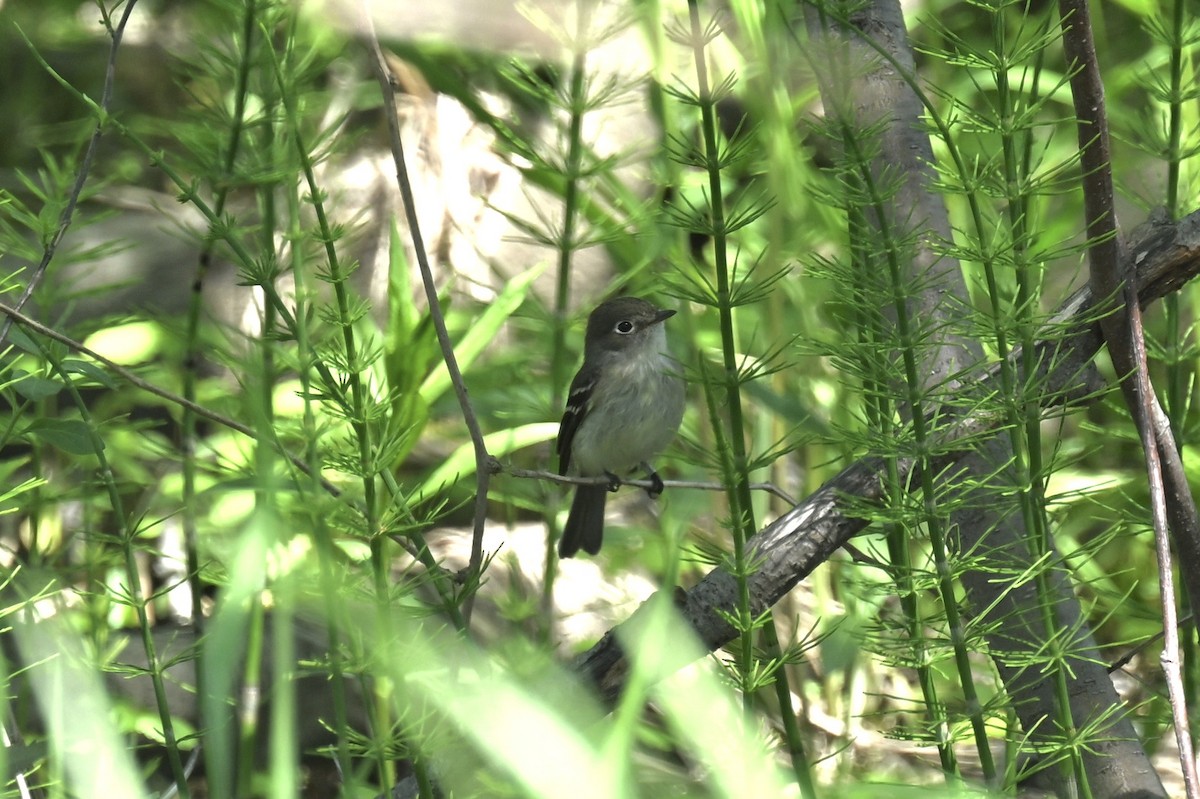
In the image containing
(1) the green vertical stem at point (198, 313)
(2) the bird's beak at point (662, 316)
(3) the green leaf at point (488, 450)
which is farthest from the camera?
(2) the bird's beak at point (662, 316)

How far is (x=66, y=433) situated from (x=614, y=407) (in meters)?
2.46

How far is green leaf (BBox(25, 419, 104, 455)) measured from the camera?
7.41 feet

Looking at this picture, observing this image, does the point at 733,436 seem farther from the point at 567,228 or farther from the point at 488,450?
the point at 488,450

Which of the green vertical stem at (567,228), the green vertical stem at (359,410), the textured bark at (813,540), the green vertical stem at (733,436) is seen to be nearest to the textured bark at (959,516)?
the textured bark at (813,540)

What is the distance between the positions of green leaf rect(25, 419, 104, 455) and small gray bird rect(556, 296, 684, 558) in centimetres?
205

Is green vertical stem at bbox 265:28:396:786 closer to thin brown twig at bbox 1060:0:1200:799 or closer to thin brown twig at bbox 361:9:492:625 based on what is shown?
thin brown twig at bbox 361:9:492:625

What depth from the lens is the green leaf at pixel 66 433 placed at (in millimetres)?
2258

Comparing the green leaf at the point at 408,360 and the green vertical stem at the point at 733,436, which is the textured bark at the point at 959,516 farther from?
the green leaf at the point at 408,360

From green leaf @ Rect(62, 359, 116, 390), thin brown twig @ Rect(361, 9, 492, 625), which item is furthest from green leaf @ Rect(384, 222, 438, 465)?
thin brown twig @ Rect(361, 9, 492, 625)

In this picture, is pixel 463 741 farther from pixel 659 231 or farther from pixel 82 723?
pixel 659 231

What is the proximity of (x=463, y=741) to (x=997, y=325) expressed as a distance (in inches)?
44.2

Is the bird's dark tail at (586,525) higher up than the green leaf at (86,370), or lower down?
lower down

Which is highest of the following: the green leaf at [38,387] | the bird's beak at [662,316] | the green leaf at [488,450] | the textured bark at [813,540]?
the bird's beak at [662,316]

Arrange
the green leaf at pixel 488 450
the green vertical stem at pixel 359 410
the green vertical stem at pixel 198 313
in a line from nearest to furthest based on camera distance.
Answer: the green vertical stem at pixel 359 410 < the green vertical stem at pixel 198 313 < the green leaf at pixel 488 450
